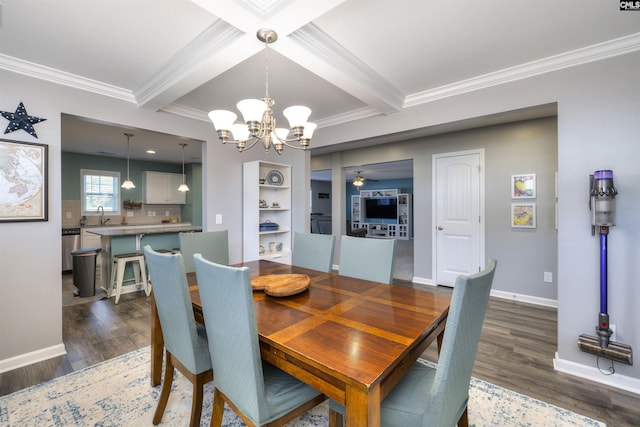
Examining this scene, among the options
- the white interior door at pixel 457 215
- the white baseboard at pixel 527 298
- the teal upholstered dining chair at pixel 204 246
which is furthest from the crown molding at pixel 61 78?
the white baseboard at pixel 527 298

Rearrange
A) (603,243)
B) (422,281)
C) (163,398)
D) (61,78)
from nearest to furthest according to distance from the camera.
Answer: (163,398) → (603,243) → (61,78) → (422,281)

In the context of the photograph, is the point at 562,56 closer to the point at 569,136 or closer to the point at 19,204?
the point at 569,136

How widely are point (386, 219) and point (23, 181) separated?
973 cm

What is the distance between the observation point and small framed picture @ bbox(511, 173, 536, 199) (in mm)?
3674

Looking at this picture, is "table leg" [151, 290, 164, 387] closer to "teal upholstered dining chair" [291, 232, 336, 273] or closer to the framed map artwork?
"teal upholstered dining chair" [291, 232, 336, 273]

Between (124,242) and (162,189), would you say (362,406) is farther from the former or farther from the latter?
(162,189)

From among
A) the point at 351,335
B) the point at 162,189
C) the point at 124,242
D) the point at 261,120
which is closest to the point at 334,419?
the point at 351,335

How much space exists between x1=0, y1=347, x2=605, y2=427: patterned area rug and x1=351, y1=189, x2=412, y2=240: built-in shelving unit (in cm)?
868

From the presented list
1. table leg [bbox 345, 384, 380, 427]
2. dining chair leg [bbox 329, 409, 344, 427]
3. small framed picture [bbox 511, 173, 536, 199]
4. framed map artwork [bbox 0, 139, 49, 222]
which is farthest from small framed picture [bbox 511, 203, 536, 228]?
framed map artwork [bbox 0, 139, 49, 222]

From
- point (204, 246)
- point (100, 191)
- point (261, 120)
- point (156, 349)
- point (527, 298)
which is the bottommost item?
point (527, 298)

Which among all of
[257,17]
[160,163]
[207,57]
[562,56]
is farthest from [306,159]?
[160,163]

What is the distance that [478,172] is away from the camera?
4.09 metres

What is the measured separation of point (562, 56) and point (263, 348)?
291cm

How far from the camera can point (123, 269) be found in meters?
3.85
